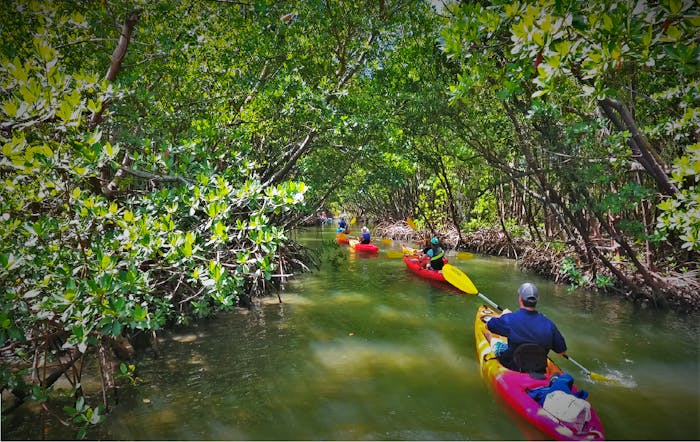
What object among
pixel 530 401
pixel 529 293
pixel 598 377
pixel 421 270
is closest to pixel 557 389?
pixel 530 401

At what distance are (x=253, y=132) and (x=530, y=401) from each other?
6.90m

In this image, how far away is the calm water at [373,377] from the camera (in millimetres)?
4234

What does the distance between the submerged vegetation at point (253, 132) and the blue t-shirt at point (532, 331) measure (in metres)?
1.94

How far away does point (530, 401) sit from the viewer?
13.7 ft

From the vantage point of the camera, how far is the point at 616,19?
2.56m

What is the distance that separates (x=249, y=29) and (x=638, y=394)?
27.3ft

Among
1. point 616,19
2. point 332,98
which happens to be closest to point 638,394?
point 616,19

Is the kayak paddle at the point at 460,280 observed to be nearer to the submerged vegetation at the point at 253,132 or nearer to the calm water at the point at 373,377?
the calm water at the point at 373,377

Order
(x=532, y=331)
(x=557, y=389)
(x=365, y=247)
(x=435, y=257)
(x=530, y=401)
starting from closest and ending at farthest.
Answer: (x=557, y=389), (x=530, y=401), (x=532, y=331), (x=435, y=257), (x=365, y=247)

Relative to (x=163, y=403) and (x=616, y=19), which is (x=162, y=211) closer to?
(x=163, y=403)

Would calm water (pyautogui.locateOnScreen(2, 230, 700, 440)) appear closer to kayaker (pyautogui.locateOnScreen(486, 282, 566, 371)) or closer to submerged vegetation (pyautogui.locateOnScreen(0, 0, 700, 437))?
submerged vegetation (pyautogui.locateOnScreen(0, 0, 700, 437))

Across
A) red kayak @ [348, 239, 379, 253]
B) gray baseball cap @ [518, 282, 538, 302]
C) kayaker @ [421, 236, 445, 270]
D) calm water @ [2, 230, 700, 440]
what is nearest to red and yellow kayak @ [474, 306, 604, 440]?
calm water @ [2, 230, 700, 440]

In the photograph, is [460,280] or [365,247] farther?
[365,247]

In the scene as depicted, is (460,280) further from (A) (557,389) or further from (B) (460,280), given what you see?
(A) (557,389)
